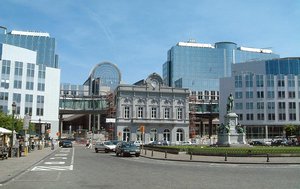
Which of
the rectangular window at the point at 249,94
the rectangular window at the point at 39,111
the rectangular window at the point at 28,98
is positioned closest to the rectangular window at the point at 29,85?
the rectangular window at the point at 28,98

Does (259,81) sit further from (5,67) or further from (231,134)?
(5,67)

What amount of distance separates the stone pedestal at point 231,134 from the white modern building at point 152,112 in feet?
122

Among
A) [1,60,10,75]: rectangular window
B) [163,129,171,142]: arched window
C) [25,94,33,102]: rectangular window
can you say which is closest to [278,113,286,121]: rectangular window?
[163,129,171,142]: arched window

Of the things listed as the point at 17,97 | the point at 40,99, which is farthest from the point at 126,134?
the point at 17,97

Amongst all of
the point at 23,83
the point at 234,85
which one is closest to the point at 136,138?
the point at 23,83

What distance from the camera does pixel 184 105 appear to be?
297ft

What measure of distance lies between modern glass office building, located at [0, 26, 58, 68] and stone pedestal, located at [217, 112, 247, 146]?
151 meters

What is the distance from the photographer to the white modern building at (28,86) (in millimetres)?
86875

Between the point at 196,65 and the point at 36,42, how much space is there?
Answer: 8463 centimetres

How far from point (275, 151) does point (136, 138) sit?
54.1m

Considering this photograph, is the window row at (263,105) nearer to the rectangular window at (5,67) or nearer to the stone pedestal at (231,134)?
the stone pedestal at (231,134)

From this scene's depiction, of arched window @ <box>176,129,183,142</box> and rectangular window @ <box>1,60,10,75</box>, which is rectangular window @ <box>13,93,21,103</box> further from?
arched window @ <box>176,129,183,142</box>

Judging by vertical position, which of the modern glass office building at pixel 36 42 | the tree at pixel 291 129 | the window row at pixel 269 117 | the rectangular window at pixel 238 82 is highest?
the modern glass office building at pixel 36 42

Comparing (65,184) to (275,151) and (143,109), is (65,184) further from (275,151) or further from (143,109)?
(143,109)
